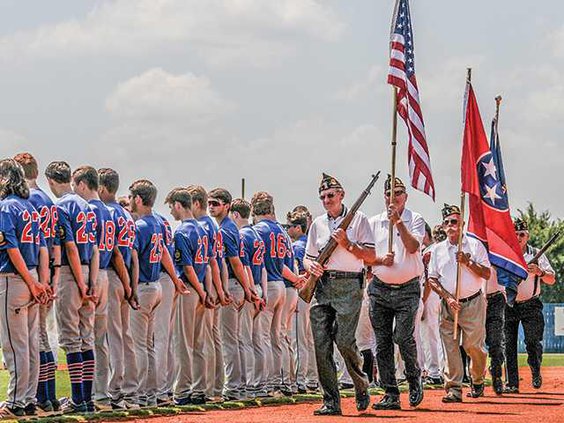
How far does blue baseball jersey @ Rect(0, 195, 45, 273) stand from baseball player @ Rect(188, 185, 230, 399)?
3.45 meters

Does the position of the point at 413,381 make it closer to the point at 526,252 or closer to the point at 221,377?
the point at 221,377

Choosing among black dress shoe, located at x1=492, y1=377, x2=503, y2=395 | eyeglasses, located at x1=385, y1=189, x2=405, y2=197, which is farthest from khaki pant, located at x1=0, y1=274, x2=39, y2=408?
black dress shoe, located at x1=492, y1=377, x2=503, y2=395

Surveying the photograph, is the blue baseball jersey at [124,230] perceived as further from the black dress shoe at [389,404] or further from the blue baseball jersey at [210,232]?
the black dress shoe at [389,404]

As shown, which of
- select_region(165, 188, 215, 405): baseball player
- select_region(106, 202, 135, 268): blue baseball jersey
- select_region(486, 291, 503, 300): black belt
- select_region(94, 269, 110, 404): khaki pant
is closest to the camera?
select_region(94, 269, 110, 404): khaki pant

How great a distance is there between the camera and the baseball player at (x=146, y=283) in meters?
15.9

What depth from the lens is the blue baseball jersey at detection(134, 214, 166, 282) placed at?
15.9 meters

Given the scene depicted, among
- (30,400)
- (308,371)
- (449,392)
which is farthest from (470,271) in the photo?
(30,400)

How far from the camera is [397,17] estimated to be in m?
16.8

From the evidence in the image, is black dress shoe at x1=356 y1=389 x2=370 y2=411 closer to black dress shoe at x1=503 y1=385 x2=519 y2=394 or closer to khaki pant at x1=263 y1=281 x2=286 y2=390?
khaki pant at x1=263 y1=281 x2=286 y2=390

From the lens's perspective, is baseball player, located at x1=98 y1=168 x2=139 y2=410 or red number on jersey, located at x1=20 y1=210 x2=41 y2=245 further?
baseball player, located at x1=98 y1=168 x2=139 y2=410

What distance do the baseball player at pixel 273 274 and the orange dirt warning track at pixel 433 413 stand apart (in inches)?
53.6

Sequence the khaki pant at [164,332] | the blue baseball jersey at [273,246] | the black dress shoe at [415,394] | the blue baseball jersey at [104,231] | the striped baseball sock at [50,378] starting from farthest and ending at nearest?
the blue baseball jersey at [273,246], the khaki pant at [164,332], the black dress shoe at [415,394], the blue baseball jersey at [104,231], the striped baseball sock at [50,378]

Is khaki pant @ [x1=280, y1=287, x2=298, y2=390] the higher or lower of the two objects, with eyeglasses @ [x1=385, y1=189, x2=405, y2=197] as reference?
lower

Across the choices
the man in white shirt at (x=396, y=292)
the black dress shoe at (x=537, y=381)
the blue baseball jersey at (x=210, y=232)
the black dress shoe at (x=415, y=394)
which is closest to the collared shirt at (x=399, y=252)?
the man in white shirt at (x=396, y=292)
